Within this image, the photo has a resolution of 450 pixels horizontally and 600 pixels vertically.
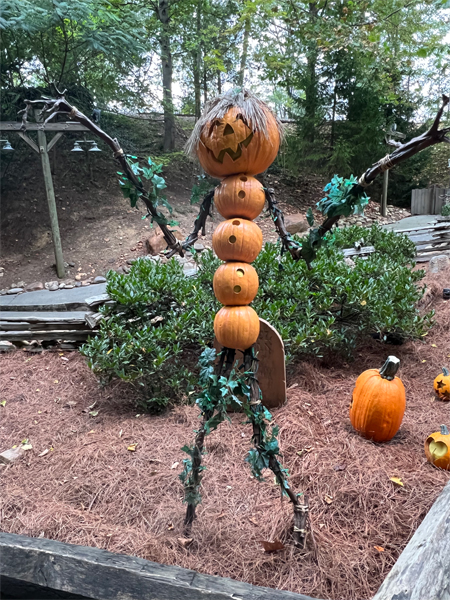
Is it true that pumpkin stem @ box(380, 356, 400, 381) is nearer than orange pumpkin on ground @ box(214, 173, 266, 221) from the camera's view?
No

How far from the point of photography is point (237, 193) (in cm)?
167

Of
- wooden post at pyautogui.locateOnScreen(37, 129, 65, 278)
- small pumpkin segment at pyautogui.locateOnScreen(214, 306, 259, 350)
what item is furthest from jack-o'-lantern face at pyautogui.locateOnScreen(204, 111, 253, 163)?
wooden post at pyautogui.locateOnScreen(37, 129, 65, 278)

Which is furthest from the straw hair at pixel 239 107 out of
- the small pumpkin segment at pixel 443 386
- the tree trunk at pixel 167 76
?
the tree trunk at pixel 167 76

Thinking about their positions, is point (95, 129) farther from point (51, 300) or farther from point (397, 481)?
point (51, 300)

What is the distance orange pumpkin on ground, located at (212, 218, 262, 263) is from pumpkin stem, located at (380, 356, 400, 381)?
137cm

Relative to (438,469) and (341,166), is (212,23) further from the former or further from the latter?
(438,469)

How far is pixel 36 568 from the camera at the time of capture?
159 centimetres

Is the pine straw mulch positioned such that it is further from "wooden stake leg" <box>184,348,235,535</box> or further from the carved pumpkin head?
the carved pumpkin head

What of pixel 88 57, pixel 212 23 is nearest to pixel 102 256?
pixel 88 57

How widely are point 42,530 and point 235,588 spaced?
3.75 feet

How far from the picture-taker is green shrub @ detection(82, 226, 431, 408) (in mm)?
3164

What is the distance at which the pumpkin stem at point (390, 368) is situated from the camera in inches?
99.7

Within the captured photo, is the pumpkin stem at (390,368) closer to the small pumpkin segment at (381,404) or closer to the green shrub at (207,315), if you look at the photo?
the small pumpkin segment at (381,404)

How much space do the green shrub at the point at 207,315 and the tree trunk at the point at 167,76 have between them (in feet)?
26.7
